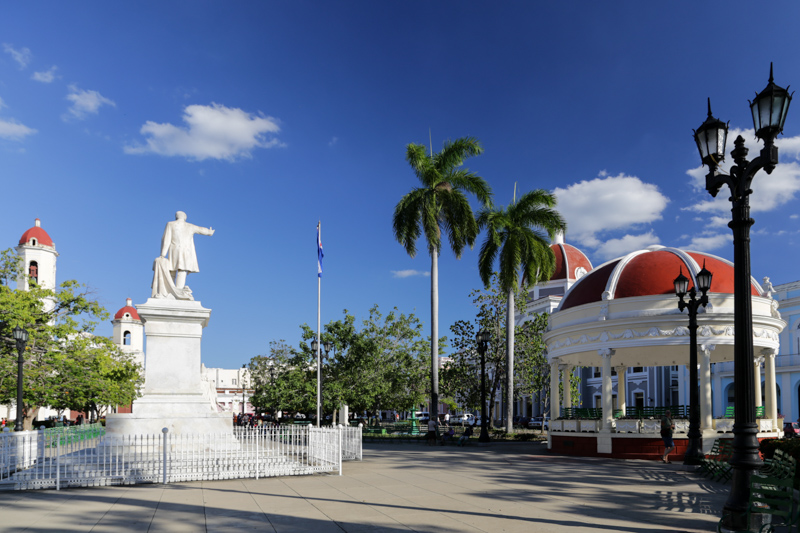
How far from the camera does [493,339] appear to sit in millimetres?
42312

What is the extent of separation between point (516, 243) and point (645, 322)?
1325cm

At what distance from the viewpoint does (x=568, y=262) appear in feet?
229

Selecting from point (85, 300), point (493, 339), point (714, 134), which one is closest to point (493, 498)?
point (714, 134)

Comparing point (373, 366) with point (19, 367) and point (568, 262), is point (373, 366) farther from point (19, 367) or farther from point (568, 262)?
point (568, 262)

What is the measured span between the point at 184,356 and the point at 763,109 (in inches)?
588

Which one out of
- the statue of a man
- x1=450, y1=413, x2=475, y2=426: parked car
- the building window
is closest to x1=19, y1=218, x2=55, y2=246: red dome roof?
x1=450, y1=413, x2=475, y2=426: parked car

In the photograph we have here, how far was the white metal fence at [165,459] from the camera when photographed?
1360 cm

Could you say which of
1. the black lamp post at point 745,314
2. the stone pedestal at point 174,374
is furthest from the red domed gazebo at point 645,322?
the stone pedestal at point 174,374

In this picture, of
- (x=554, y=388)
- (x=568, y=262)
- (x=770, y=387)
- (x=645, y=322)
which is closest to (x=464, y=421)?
(x=568, y=262)

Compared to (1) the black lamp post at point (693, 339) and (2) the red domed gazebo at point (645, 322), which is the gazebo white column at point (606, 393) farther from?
(1) the black lamp post at point (693, 339)

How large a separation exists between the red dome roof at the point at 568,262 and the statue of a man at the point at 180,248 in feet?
179

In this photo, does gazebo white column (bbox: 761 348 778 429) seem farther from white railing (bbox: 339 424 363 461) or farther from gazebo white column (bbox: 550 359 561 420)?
white railing (bbox: 339 424 363 461)

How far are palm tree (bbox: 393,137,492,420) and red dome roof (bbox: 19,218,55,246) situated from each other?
52.4m

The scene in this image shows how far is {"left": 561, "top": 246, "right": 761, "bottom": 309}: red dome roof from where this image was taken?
79.3 feet
